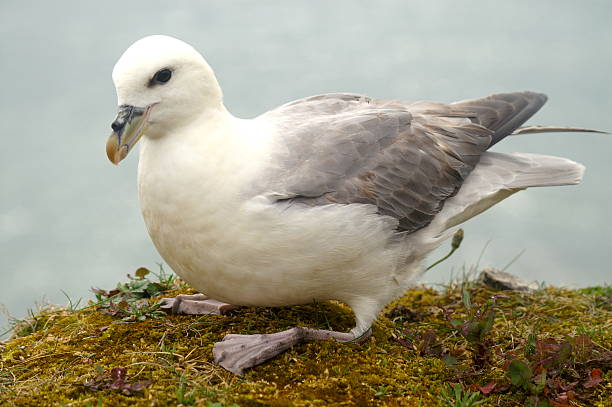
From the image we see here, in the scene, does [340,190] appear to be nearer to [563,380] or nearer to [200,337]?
[200,337]

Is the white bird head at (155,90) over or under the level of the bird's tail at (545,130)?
over

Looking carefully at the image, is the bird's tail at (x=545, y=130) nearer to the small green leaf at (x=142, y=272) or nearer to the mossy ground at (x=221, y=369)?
the mossy ground at (x=221, y=369)

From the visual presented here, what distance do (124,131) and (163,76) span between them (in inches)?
15.7

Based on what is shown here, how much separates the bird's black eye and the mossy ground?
5.31 feet

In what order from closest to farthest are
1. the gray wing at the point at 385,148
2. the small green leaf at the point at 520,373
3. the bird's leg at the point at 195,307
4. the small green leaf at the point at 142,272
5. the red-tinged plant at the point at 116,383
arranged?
the red-tinged plant at the point at 116,383
the small green leaf at the point at 520,373
the gray wing at the point at 385,148
the bird's leg at the point at 195,307
the small green leaf at the point at 142,272

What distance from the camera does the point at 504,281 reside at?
7.11 meters

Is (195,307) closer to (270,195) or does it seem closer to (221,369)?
(221,369)

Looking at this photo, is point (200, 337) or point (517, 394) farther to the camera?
point (200, 337)

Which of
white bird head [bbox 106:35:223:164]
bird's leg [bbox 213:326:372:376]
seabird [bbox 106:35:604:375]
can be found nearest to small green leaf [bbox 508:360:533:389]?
seabird [bbox 106:35:604:375]

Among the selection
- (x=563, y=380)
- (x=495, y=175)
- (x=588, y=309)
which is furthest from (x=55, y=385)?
(x=588, y=309)

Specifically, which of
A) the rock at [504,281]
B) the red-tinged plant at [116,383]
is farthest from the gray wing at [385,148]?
the rock at [504,281]

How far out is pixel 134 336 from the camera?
16.6 feet

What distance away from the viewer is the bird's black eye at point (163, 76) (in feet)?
15.0

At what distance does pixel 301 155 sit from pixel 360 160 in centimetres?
43
